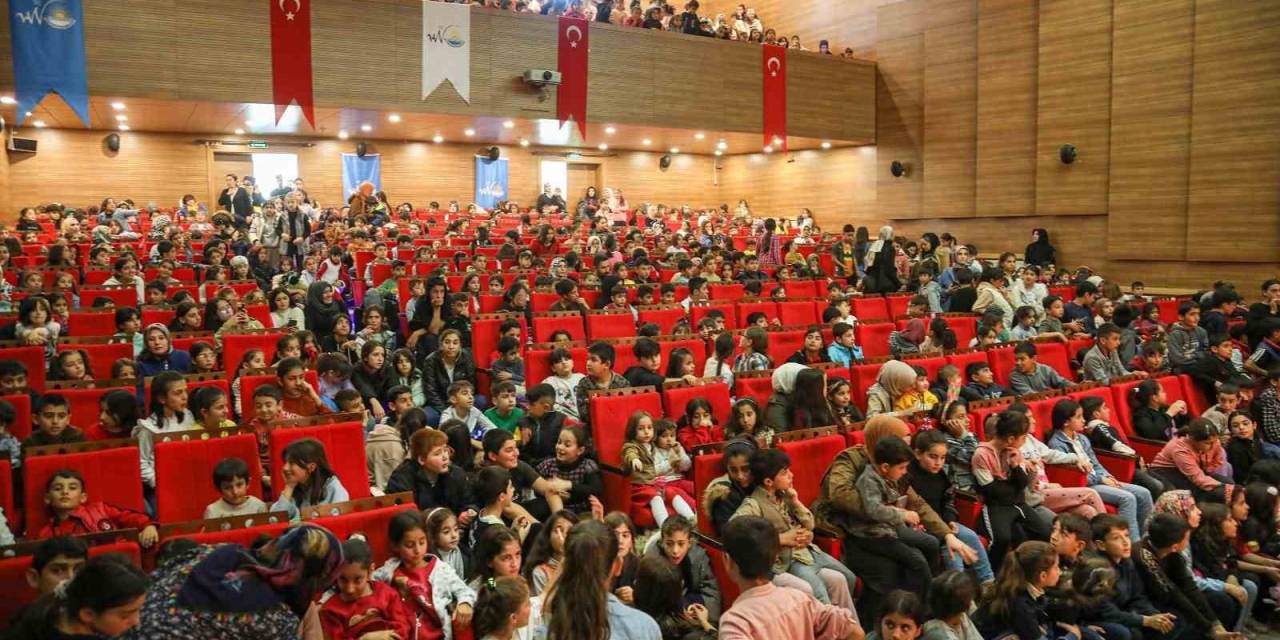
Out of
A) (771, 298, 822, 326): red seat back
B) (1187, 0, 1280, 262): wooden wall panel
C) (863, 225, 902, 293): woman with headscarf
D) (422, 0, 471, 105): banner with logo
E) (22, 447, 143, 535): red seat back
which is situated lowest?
(22, 447, 143, 535): red seat back

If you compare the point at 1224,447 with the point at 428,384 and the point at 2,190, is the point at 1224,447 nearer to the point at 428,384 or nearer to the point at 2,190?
the point at 428,384

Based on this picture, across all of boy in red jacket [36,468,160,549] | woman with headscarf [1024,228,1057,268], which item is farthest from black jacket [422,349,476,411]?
woman with headscarf [1024,228,1057,268]

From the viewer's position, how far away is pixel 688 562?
335 cm

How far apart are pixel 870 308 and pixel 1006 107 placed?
7.62 metres

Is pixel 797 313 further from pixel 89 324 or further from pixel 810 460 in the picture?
pixel 89 324

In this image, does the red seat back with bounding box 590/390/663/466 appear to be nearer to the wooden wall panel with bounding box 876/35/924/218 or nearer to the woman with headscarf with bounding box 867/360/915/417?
the woman with headscarf with bounding box 867/360/915/417

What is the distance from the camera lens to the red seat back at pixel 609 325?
22.2 feet

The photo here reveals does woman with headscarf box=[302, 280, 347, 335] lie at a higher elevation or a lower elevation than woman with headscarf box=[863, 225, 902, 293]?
lower

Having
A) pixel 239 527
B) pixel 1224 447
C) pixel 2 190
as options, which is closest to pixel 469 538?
pixel 239 527

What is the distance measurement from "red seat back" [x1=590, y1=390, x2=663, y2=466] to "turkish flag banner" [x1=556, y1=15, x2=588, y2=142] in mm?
8931

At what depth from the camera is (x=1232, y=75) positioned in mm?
11008

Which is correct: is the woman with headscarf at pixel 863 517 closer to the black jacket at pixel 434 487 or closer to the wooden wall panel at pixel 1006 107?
the black jacket at pixel 434 487

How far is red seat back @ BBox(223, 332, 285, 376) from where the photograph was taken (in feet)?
18.3

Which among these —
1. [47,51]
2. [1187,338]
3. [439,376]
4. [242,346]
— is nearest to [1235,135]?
[1187,338]
